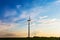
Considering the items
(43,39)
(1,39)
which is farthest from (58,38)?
(1,39)

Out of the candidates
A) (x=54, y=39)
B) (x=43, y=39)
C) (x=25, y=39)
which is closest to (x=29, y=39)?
(x=25, y=39)

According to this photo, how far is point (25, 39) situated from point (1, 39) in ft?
26.1

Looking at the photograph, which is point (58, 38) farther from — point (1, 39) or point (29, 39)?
point (1, 39)

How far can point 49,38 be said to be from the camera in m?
69.1

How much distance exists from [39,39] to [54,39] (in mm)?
5554

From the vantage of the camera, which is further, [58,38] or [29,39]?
[58,38]

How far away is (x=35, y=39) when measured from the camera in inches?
2594

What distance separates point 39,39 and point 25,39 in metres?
5.30

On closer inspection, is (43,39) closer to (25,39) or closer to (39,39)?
(39,39)

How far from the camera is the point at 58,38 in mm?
68562

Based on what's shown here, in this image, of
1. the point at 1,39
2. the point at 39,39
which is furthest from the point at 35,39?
the point at 1,39

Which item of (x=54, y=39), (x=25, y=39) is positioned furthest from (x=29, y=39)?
(x=54, y=39)

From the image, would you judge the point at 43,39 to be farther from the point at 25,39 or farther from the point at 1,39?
the point at 1,39

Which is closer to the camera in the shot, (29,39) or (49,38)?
(29,39)
